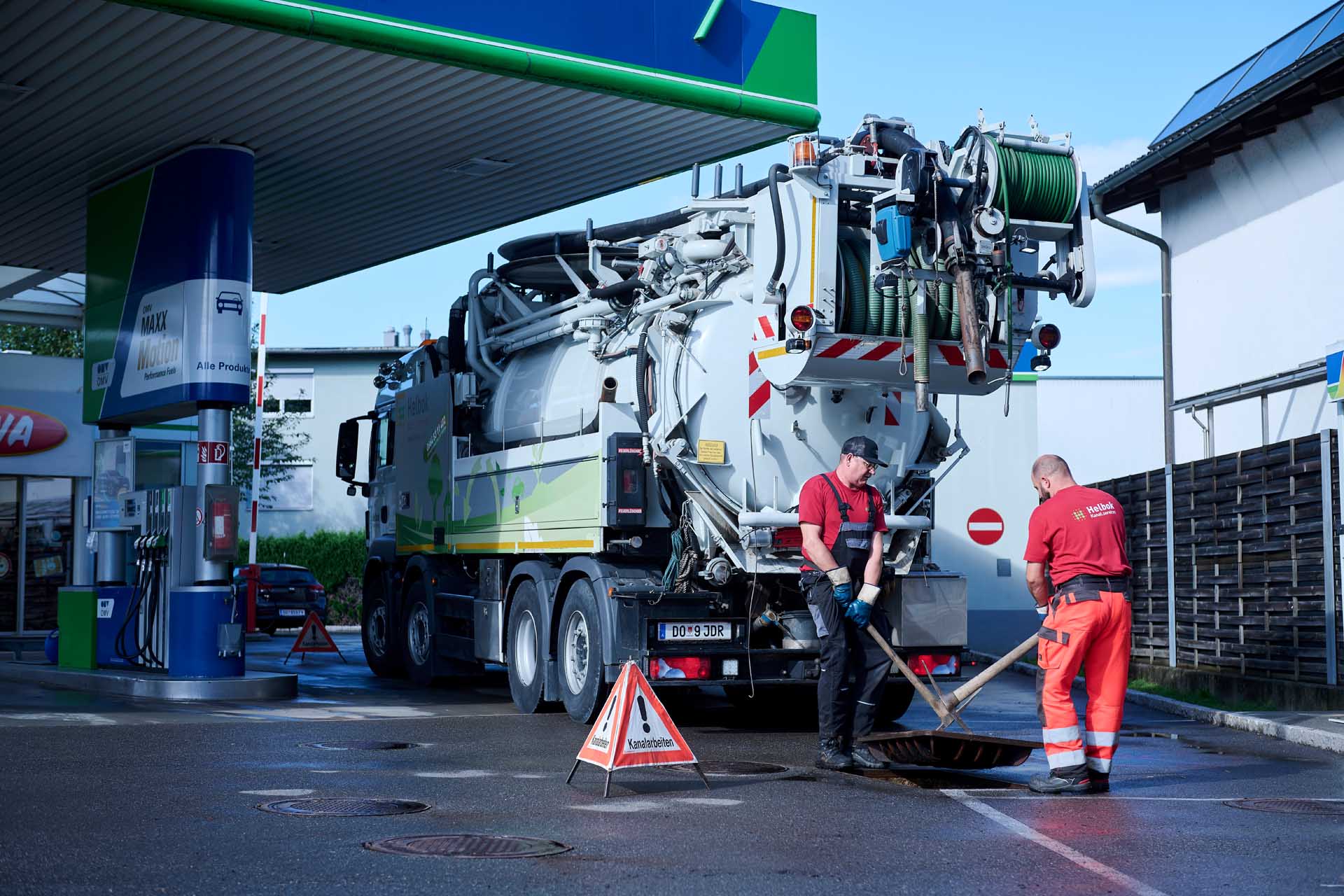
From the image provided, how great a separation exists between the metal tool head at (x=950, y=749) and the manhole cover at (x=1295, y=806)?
1.13 metres

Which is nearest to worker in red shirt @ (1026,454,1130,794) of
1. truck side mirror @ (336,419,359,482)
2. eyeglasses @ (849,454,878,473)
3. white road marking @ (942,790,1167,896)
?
white road marking @ (942,790,1167,896)

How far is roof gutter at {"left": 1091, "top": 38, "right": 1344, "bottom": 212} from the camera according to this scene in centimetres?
1620

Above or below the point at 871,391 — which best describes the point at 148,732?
below

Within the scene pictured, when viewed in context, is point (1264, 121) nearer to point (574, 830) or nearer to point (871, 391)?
point (871, 391)

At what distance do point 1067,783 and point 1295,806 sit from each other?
1112 mm

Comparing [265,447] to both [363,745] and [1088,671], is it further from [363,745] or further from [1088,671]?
[1088,671]

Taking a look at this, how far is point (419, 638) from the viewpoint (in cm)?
1661

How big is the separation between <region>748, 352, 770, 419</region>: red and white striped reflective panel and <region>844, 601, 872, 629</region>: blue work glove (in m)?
2.16

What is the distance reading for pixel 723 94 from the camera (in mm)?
14797

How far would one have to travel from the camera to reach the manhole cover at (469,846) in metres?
6.32

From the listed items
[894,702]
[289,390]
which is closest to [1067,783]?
[894,702]

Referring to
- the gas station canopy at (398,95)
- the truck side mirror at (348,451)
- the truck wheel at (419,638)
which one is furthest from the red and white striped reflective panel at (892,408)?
the truck side mirror at (348,451)

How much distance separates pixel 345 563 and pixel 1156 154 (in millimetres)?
22285

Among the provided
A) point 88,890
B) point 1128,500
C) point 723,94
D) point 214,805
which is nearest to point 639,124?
point 723,94
